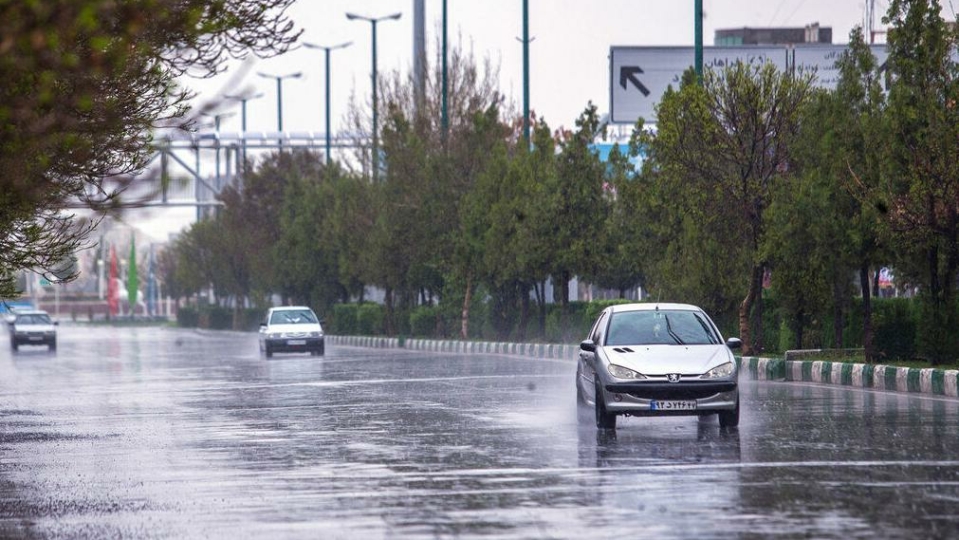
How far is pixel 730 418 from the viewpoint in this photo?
19094 mm

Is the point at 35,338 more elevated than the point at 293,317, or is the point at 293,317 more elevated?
the point at 293,317

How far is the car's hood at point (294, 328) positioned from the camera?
49.8 m

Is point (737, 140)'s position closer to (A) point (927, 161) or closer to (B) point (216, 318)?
(A) point (927, 161)

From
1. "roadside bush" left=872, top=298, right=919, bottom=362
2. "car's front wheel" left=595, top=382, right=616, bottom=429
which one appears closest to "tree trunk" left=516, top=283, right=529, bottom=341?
"roadside bush" left=872, top=298, right=919, bottom=362

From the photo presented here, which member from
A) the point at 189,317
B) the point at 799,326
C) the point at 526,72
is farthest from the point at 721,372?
the point at 189,317

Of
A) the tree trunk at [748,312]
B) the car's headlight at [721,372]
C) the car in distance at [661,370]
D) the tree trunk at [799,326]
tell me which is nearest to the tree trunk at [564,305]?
the tree trunk at [748,312]

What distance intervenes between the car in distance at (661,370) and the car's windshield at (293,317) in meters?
31.2

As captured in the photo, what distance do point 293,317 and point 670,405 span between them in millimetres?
33608

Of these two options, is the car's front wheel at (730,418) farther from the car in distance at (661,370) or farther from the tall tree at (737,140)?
the tall tree at (737,140)

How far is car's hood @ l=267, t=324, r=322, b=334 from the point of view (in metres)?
49.8

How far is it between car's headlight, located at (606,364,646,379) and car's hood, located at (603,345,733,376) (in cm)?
4

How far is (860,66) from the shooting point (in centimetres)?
3150

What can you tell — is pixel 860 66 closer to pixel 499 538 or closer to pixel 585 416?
pixel 585 416

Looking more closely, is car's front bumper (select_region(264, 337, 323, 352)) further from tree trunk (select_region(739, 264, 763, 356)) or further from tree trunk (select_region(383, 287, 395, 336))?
tree trunk (select_region(739, 264, 763, 356))
